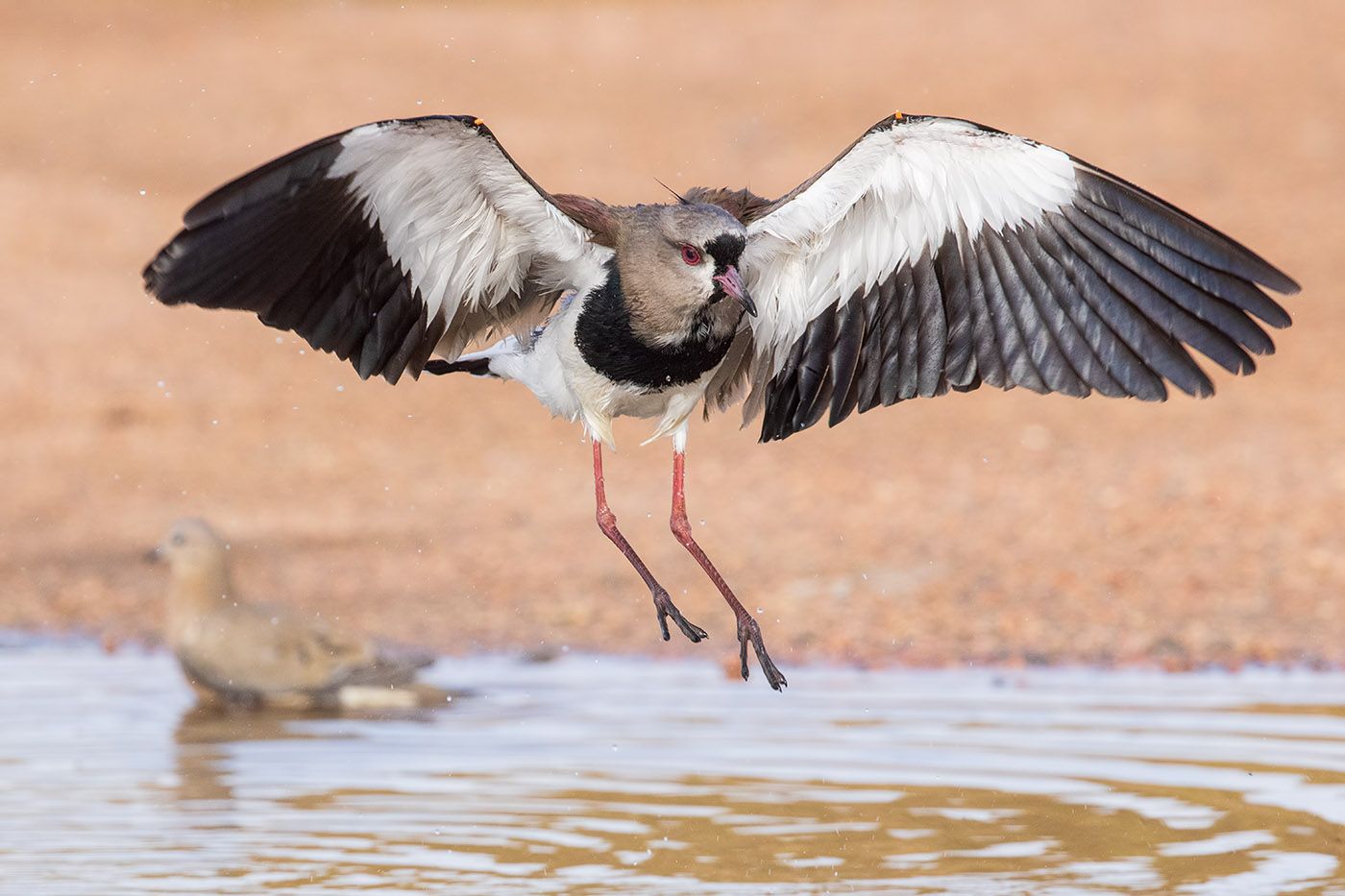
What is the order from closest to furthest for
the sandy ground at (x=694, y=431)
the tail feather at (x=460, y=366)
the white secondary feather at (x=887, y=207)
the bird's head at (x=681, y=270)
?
the white secondary feather at (x=887, y=207)
the bird's head at (x=681, y=270)
the tail feather at (x=460, y=366)
the sandy ground at (x=694, y=431)

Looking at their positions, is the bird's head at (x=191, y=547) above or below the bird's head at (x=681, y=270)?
below

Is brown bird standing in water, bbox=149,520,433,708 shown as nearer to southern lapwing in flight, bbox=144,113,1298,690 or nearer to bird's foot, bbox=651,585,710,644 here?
southern lapwing in flight, bbox=144,113,1298,690

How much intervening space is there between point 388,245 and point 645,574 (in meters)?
1.41

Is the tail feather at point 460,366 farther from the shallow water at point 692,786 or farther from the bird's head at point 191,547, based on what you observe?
the bird's head at point 191,547

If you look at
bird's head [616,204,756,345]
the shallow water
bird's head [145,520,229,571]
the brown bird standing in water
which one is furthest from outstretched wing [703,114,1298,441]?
bird's head [145,520,229,571]

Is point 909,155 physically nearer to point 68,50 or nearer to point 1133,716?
point 1133,716

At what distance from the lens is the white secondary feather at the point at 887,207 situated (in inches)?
256

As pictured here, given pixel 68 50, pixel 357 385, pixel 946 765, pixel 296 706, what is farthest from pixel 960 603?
pixel 68 50

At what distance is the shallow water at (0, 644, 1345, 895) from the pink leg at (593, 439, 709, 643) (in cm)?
73

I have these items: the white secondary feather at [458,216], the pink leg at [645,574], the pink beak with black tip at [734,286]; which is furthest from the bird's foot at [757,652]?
the white secondary feather at [458,216]

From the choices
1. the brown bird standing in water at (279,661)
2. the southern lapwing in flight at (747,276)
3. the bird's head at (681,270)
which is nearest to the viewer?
the southern lapwing in flight at (747,276)

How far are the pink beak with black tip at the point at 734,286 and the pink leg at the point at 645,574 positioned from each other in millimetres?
913

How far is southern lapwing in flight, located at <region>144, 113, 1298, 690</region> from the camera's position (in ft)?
20.9

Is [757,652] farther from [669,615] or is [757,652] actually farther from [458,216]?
[458,216]
